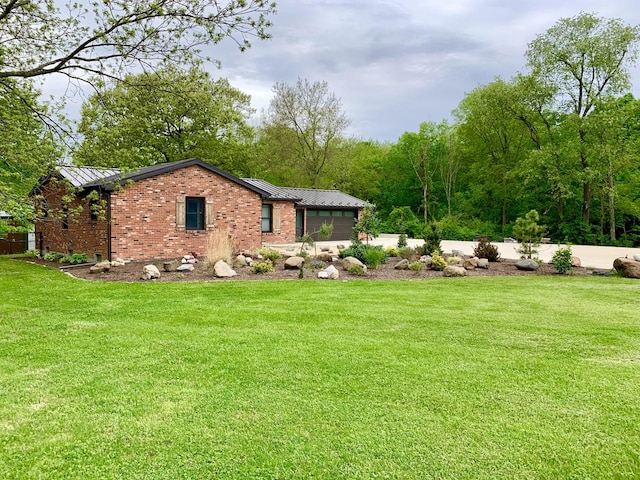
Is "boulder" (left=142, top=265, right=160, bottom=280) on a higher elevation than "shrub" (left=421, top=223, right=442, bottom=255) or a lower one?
lower

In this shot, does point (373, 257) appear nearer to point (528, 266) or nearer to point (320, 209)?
point (528, 266)

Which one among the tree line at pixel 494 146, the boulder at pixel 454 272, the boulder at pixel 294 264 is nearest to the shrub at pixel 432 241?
the tree line at pixel 494 146

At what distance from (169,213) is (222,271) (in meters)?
4.56

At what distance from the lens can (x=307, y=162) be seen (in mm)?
32594

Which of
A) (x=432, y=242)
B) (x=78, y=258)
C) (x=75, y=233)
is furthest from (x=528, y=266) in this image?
(x=75, y=233)

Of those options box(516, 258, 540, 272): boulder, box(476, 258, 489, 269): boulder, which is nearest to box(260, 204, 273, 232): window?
box(476, 258, 489, 269): boulder

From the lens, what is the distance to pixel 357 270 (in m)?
10.5

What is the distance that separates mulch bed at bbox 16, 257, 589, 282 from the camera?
9.71m

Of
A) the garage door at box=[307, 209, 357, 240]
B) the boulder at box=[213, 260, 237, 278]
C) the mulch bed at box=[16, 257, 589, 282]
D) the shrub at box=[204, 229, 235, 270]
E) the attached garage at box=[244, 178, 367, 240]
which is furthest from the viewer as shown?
the garage door at box=[307, 209, 357, 240]

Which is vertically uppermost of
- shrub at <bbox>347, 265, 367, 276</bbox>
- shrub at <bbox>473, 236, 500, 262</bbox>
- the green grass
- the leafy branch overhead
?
the leafy branch overhead

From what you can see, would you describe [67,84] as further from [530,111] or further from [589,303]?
[530,111]

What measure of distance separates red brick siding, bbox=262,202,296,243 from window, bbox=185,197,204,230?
6.39 m

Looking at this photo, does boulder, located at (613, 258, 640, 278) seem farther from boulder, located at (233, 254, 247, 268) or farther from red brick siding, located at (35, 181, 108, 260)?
red brick siding, located at (35, 181, 108, 260)

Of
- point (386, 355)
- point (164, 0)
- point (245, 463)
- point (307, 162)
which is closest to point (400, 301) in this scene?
point (386, 355)
